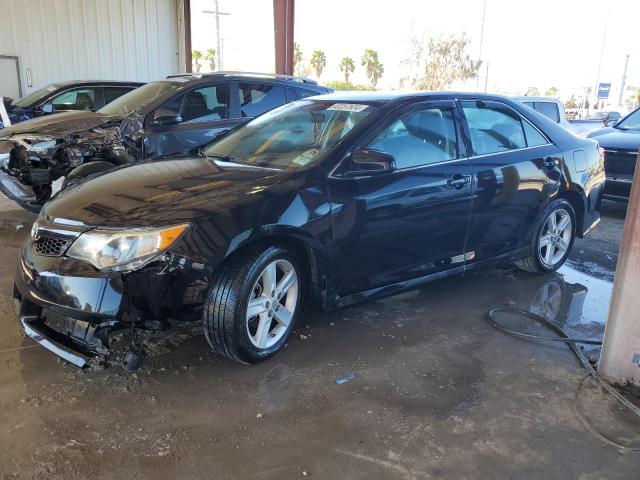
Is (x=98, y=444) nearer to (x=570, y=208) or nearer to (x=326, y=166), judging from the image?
(x=326, y=166)

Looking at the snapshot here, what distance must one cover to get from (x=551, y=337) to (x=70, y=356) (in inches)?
121

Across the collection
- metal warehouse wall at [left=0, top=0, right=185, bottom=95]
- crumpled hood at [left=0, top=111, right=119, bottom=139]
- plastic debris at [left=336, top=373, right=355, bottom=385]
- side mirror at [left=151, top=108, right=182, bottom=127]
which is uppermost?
metal warehouse wall at [left=0, top=0, right=185, bottom=95]

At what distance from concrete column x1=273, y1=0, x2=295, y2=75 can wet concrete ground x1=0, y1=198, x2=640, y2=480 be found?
1025cm

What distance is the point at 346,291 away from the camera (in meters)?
3.55

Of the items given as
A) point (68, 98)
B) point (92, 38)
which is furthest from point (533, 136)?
point (92, 38)

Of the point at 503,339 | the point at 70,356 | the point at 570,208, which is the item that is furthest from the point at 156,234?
the point at 570,208

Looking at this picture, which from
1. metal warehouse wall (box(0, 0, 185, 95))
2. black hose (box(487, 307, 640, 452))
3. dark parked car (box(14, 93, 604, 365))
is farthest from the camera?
metal warehouse wall (box(0, 0, 185, 95))

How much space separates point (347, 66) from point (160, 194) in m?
50.4

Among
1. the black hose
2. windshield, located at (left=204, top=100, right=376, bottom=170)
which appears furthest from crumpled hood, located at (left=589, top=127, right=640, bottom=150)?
windshield, located at (left=204, top=100, right=376, bottom=170)

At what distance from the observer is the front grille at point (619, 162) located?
7484mm

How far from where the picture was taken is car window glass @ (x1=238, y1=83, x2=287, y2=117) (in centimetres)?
698

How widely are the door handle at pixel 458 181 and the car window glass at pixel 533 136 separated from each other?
3.21ft

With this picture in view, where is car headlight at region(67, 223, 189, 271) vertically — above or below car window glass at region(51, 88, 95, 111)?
below

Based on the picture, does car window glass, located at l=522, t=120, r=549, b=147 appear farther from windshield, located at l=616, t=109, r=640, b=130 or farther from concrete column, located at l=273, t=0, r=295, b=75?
concrete column, located at l=273, t=0, r=295, b=75
